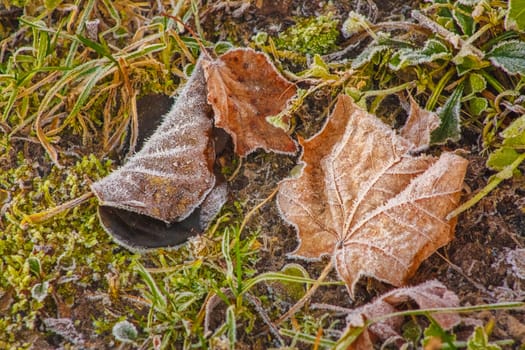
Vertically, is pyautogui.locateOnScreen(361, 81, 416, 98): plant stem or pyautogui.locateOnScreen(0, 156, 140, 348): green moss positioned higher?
pyautogui.locateOnScreen(361, 81, 416, 98): plant stem

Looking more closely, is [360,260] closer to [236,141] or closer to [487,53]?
[236,141]

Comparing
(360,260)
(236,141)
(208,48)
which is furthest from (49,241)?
(360,260)

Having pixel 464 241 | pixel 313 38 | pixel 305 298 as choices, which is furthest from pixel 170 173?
pixel 464 241

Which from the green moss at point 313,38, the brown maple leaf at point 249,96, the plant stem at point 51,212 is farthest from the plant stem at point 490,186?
the plant stem at point 51,212

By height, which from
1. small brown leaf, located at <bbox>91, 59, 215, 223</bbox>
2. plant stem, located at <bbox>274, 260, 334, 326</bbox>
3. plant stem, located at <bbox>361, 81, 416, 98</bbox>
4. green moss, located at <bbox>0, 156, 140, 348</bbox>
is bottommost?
plant stem, located at <bbox>274, 260, 334, 326</bbox>

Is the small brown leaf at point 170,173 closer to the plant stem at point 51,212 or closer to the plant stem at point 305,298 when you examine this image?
the plant stem at point 51,212

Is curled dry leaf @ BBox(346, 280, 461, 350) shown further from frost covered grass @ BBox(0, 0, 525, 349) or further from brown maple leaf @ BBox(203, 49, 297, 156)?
brown maple leaf @ BBox(203, 49, 297, 156)

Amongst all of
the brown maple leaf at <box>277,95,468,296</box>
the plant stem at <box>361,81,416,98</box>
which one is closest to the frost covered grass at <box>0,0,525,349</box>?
the plant stem at <box>361,81,416,98</box>
